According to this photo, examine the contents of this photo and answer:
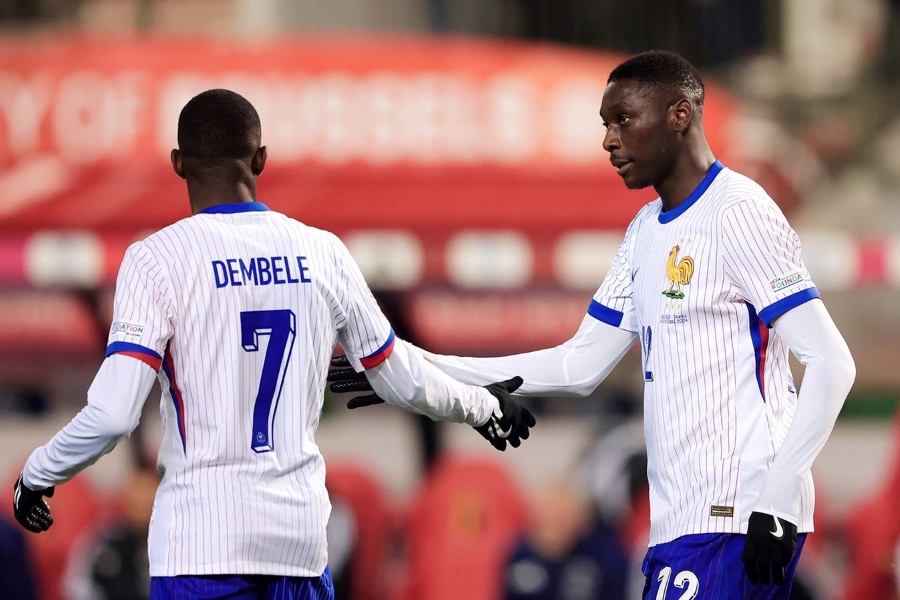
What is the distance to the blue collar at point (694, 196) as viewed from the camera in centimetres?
354

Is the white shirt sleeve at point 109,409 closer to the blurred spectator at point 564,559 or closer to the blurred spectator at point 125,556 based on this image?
the blurred spectator at point 564,559

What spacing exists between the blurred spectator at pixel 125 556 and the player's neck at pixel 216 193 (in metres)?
4.84

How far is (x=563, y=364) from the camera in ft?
13.1

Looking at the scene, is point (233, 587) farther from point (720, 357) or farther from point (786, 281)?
point (786, 281)

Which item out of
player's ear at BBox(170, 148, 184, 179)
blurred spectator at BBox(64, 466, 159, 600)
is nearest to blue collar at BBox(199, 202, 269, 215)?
player's ear at BBox(170, 148, 184, 179)

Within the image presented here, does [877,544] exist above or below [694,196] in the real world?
below

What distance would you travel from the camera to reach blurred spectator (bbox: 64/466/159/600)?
8125 mm

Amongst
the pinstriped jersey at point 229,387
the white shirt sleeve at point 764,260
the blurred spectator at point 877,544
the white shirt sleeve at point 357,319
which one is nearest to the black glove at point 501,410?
the white shirt sleeve at point 357,319

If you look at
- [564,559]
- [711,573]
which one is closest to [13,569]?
[564,559]

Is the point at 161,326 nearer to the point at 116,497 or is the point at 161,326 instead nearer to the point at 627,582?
the point at 627,582

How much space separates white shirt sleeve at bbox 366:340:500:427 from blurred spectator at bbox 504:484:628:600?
12.8ft

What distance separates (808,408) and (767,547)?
32 centimetres

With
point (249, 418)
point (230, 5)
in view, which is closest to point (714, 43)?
point (230, 5)

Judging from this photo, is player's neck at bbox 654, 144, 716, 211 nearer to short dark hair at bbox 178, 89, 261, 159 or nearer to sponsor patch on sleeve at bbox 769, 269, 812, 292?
sponsor patch on sleeve at bbox 769, 269, 812, 292
